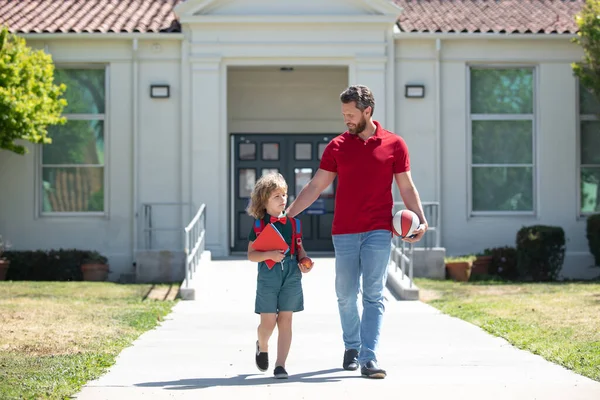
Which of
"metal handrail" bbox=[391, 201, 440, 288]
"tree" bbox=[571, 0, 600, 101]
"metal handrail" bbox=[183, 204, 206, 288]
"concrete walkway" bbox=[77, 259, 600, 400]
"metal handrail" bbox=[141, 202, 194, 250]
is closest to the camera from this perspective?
"concrete walkway" bbox=[77, 259, 600, 400]

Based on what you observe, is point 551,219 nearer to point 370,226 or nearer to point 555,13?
point 555,13

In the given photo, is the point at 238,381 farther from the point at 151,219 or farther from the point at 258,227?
the point at 151,219

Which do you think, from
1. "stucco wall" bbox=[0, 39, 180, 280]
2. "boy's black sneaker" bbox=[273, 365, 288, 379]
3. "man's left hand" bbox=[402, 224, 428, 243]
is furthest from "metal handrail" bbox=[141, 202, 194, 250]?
"man's left hand" bbox=[402, 224, 428, 243]

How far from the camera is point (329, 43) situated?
1728 centimetres

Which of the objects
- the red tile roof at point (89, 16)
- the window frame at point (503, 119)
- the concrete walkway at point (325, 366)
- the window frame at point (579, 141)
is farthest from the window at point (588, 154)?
the red tile roof at point (89, 16)

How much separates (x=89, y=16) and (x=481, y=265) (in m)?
8.03

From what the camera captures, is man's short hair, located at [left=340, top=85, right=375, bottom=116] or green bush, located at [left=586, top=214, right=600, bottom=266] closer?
man's short hair, located at [left=340, top=85, right=375, bottom=116]

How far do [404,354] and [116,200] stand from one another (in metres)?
9.92

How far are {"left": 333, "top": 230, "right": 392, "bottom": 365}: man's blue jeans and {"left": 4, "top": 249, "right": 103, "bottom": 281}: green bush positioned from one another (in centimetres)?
1010

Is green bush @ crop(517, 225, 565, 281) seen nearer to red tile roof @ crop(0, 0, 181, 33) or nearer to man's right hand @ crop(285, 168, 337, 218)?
red tile roof @ crop(0, 0, 181, 33)

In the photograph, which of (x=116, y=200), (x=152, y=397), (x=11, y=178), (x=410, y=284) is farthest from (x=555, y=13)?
(x=152, y=397)

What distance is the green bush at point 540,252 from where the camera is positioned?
16.4 meters

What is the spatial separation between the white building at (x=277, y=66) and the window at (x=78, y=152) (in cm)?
2

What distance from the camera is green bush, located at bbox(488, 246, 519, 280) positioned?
1673 cm
